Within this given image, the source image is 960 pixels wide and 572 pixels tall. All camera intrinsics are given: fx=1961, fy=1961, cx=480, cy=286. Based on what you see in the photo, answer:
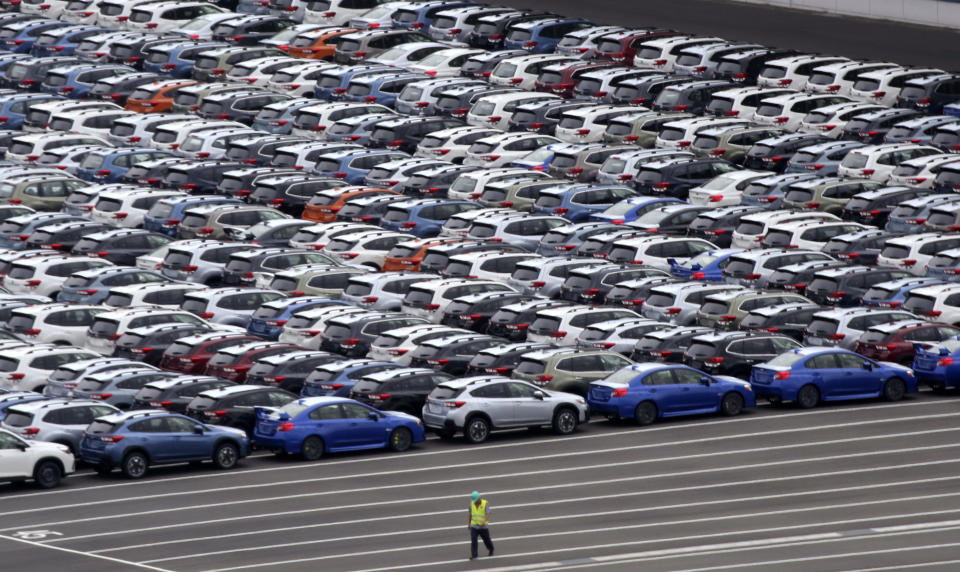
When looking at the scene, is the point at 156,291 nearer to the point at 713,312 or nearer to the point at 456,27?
the point at 713,312

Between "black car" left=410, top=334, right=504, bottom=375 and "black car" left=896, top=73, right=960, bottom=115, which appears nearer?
"black car" left=410, top=334, right=504, bottom=375

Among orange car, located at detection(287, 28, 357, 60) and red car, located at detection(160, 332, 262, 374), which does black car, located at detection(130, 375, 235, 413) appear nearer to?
red car, located at detection(160, 332, 262, 374)

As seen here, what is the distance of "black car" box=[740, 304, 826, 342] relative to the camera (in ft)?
143

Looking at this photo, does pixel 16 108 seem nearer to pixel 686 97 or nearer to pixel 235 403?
pixel 686 97

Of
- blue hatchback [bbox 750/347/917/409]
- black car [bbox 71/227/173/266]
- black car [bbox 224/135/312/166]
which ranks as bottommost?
blue hatchback [bbox 750/347/917/409]

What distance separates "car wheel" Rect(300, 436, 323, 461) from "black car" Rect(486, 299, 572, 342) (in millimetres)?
7892

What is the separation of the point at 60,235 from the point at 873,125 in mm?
25186

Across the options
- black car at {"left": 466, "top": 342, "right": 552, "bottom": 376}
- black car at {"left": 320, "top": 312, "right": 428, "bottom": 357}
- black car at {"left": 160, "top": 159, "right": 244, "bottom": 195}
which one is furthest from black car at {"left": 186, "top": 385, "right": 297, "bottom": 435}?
black car at {"left": 160, "top": 159, "right": 244, "bottom": 195}

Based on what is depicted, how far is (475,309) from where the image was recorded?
45.4 meters

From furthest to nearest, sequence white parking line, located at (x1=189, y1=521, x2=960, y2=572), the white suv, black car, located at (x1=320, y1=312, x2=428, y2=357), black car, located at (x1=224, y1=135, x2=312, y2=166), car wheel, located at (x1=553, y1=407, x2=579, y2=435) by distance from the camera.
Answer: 1. black car, located at (x1=224, y1=135, x2=312, y2=166)
2. black car, located at (x1=320, y1=312, x2=428, y2=357)
3. car wheel, located at (x1=553, y1=407, x2=579, y2=435)
4. the white suv
5. white parking line, located at (x1=189, y1=521, x2=960, y2=572)

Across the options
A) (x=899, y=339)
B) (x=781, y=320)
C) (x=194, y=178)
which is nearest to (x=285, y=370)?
(x=781, y=320)

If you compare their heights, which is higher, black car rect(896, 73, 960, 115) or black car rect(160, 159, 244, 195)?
black car rect(896, 73, 960, 115)

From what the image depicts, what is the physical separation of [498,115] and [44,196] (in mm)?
15255

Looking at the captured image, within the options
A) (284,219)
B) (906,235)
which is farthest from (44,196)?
(906,235)
